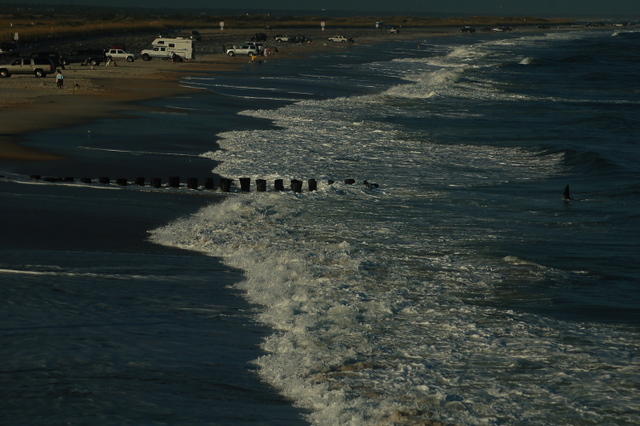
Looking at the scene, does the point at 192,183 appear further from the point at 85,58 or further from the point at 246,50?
the point at 246,50

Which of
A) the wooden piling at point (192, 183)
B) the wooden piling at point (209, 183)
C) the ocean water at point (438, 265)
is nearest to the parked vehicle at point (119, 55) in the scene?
the ocean water at point (438, 265)

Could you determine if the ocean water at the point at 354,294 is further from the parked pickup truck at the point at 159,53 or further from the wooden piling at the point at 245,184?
the parked pickup truck at the point at 159,53

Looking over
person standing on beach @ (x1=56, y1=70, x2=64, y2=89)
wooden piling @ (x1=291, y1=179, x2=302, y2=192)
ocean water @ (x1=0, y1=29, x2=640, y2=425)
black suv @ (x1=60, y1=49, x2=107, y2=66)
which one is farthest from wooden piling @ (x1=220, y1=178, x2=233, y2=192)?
black suv @ (x1=60, y1=49, x2=107, y2=66)

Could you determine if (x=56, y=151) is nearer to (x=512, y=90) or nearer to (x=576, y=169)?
(x=576, y=169)

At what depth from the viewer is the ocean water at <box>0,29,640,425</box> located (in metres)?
9.87

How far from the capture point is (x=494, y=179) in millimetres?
25641

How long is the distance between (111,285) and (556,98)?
150 feet

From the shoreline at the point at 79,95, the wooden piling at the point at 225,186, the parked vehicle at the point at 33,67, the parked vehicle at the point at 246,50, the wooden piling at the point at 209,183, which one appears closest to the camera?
the wooden piling at the point at 225,186

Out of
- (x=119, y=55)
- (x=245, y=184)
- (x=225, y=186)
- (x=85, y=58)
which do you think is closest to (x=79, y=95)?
(x=225, y=186)

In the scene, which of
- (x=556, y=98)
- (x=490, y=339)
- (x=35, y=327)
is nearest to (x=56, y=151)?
(x=35, y=327)

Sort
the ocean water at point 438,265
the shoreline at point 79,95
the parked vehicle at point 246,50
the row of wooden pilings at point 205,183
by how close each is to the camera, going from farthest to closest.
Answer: the parked vehicle at point 246,50, the shoreline at point 79,95, the row of wooden pilings at point 205,183, the ocean water at point 438,265

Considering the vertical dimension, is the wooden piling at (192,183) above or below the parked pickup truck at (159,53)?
below

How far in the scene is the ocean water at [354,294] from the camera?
9867mm

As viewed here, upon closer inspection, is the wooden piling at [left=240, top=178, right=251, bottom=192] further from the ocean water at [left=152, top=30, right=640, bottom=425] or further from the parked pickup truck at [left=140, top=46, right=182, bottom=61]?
the parked pickup truck at [left=140, top=46, right=182, bottom=61]
